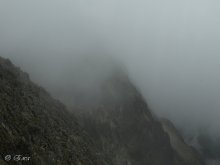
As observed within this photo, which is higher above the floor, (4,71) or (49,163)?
(4,71)

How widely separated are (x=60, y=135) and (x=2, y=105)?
149 ft

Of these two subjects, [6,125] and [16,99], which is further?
[16,99]

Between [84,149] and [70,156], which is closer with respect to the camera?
[70,156]

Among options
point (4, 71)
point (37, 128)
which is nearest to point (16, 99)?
point (37, 128)

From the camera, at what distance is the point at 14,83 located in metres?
172

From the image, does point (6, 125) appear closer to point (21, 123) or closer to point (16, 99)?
point (21, 123)

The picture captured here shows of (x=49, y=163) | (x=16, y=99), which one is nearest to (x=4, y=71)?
(x=16, y=99)

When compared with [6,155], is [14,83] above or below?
above

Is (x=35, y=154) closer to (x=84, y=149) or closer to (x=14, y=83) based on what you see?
(x=14, y=83)

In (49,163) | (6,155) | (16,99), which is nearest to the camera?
(6,155)

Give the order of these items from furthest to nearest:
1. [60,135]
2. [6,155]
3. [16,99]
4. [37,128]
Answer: [60,135] → [16,99] → [37,128] → [6,155]

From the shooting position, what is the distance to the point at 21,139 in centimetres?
11569

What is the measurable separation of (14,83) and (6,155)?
73985mm

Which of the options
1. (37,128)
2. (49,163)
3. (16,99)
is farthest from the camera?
(16,99)
